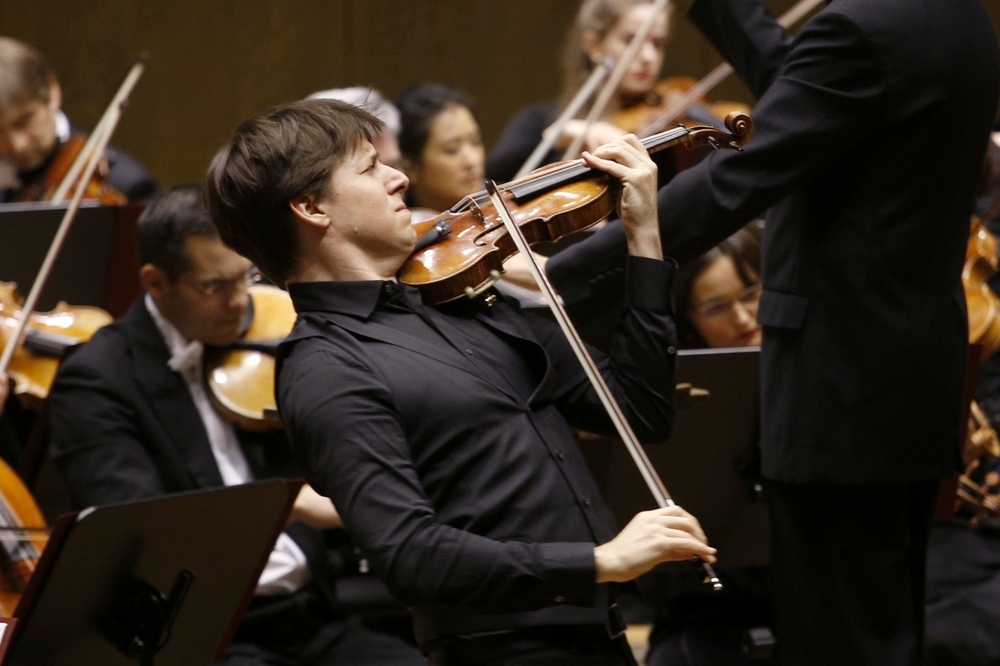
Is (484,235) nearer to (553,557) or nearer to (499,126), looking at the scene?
(553,557)

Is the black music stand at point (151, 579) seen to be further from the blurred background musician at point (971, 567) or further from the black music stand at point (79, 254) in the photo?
the blurred background musician at point (971, 567)

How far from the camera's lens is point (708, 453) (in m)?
2.03

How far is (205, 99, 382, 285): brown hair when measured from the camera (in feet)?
4.44

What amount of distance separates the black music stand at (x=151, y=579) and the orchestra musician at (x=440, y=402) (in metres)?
0.29

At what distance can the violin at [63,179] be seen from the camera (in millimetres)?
3271

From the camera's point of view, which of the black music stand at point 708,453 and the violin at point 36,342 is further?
→ the violin at point 36,342

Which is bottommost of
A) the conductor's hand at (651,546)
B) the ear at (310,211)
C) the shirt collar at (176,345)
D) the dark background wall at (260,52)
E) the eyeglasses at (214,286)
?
the dark background wall at (260,52)

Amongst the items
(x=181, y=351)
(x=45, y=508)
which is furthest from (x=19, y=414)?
(x=181, y=351)

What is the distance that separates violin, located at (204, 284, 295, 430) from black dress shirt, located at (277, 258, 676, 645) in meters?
0.74

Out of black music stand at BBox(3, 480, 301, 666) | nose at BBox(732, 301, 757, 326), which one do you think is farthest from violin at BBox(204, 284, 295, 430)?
nose at BBox(732, 301, 757, 326)

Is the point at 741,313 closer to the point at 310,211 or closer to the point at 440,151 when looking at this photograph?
the point at 440,151

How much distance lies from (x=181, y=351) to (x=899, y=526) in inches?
45.8

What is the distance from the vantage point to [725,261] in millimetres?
2484

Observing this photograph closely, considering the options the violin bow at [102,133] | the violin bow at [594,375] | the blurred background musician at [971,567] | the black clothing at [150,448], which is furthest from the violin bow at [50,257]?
the blurred background musician at [971,567]
